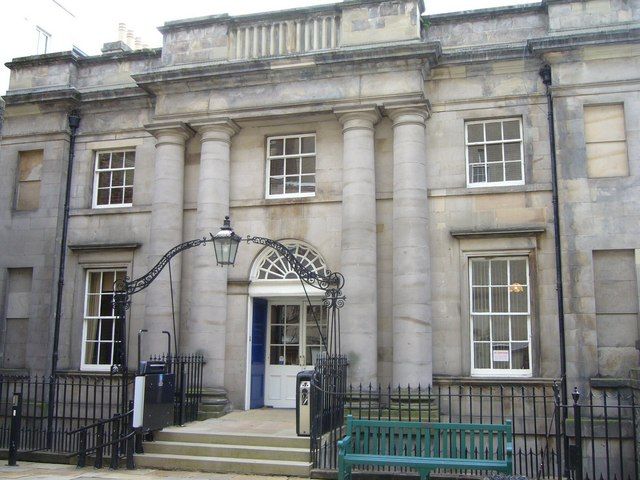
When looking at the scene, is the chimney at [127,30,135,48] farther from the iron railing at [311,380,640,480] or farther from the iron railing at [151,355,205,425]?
the iron railing at [311,380,640,480]

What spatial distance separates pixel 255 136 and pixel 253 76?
55.2 inches

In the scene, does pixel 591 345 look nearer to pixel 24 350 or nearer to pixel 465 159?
pixel 465 159

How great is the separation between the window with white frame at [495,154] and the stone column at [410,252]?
3.57 feet

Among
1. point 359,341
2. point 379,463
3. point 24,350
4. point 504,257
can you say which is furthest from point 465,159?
point 24,350

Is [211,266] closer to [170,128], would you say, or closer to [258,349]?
[258,349]

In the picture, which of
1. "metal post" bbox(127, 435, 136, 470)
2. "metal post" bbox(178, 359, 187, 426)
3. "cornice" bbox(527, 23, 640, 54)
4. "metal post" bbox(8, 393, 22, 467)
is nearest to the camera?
"metal post" bbox(127, 435, 136, 470)

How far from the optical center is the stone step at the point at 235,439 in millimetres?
11344

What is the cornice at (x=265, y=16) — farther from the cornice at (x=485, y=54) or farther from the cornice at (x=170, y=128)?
the cornice at (x=170, y=128)

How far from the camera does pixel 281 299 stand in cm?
1571

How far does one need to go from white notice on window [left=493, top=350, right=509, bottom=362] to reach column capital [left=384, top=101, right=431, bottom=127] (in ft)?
16.2

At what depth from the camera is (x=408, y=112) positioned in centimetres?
1432

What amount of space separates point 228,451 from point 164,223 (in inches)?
234

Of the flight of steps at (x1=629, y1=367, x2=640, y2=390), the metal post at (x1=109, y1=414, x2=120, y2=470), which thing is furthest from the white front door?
the flight of steps at (x1=629, y1=367, x2=640, y2=390)

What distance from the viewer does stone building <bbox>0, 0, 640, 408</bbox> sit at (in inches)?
532
